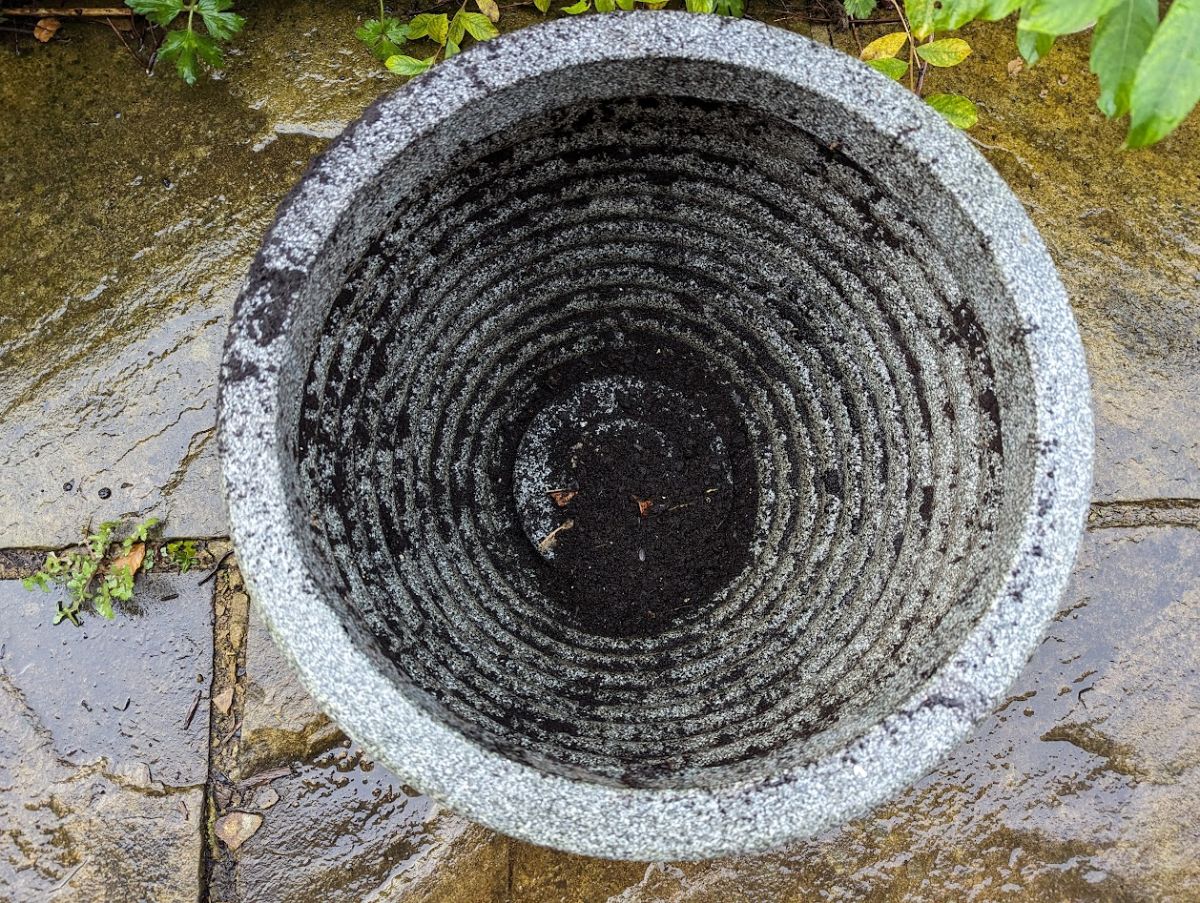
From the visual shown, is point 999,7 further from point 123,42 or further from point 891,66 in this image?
point 123,42

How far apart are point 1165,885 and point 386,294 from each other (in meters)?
1.97

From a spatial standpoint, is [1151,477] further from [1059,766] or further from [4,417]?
[4,417]

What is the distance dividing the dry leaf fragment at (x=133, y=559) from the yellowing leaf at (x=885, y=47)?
1.83 meters

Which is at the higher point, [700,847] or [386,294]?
[386,294]

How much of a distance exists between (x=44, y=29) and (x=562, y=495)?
161 cm

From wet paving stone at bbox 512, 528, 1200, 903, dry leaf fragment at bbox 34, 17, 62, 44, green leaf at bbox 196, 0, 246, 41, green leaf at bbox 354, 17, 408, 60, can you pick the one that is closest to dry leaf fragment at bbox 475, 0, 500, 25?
green leaf at bbox 354, 17, 408, 60

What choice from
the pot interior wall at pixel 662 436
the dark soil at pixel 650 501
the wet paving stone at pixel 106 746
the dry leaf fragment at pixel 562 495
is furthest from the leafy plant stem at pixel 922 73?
the wet paving stone at pixel 106 746

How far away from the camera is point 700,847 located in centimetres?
125

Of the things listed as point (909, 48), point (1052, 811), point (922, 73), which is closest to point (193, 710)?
point (1052, 811)

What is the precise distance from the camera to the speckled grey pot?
129cm

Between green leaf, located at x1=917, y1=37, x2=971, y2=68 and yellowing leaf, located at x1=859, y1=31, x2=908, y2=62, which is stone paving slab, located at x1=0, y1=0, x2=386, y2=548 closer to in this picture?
yellowing leaf, located at x1=859, y1=31, x2=908, y2=62

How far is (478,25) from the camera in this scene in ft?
6.27

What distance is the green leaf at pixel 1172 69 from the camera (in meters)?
0.99

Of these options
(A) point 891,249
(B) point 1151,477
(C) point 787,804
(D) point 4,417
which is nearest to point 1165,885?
(B) point 1151,477
